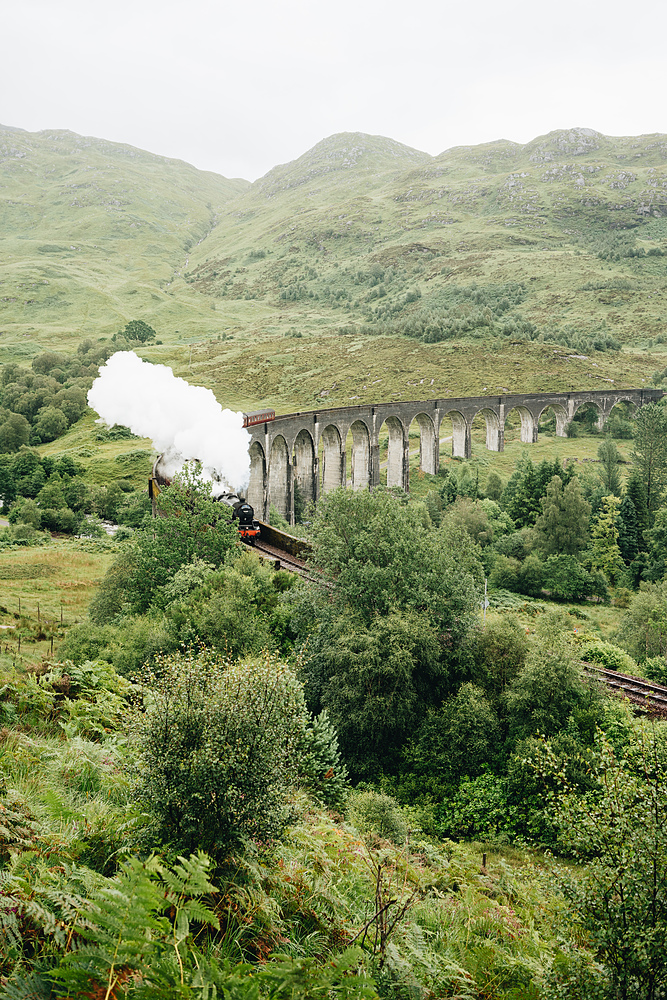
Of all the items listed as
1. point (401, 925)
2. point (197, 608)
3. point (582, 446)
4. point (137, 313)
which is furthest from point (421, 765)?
point (137, 313)

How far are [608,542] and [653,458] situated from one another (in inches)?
440

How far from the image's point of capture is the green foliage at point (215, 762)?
20.4 feet

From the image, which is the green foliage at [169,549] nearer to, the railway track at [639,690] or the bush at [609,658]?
the railway track at [639,690]

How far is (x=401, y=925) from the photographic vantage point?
623 cm

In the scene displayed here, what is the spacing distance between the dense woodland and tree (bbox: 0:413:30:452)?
2202 inches

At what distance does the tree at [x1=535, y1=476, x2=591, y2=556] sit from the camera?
46812mm

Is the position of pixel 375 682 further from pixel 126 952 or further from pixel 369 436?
pixel 369 436

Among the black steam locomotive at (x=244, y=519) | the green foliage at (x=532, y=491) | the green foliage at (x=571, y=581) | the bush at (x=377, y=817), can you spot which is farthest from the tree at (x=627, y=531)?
the bush at (x=377, y=817)

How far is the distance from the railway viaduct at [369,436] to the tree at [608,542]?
783 inches

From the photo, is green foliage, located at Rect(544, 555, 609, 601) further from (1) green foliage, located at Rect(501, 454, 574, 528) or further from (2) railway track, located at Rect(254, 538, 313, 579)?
(2) railway track, located at Rect(254, 538, 313, 579)

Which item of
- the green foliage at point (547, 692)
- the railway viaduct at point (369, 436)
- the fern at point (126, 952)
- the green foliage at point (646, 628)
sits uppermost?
the railway viaduct at point (369, 436)

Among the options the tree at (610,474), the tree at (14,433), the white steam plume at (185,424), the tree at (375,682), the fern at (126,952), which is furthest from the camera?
the tree at (14,433)

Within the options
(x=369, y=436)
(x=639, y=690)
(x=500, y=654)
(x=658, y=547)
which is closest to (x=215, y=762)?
(x=500, y=654)

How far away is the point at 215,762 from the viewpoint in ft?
20.4
